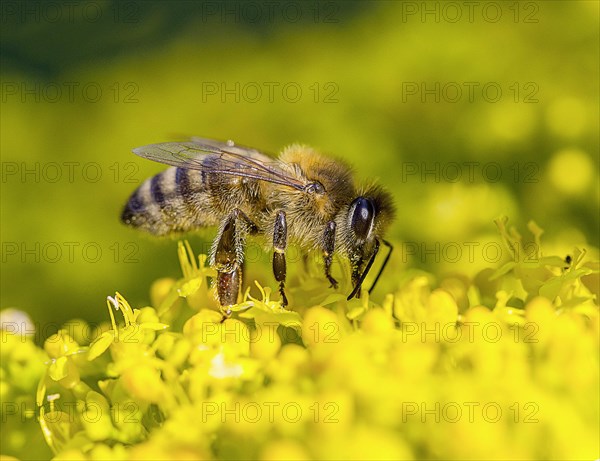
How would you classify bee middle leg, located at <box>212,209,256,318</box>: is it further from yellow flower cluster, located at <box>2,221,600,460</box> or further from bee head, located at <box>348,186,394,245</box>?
bee head, located at <box>348,186,394,245</box>

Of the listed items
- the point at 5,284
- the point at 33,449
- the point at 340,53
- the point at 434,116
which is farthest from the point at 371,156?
the point at 33,449

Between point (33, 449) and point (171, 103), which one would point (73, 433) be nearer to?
point (33, 449)

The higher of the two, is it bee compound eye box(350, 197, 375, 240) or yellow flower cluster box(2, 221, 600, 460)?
bee compound eye box(350, 197, 375, 240)

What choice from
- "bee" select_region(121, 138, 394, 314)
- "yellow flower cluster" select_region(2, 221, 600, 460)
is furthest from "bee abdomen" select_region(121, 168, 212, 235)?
"yellow flower cluster" select_region(2, 221, 600, 460)

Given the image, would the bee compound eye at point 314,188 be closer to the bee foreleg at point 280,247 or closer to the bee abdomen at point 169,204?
the bee foreleg at point 280,247

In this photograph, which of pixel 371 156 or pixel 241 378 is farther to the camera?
pixel 371 156

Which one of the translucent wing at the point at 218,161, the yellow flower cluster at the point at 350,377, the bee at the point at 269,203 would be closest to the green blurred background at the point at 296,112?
the bee at the point at 269,203

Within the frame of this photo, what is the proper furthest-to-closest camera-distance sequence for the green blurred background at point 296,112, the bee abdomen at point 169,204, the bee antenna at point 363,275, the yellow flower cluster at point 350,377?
the green blurred background at point 296,112
the bee abdomen at point 169,204
the bee antenna at point 363,275
the yellow flower cluster at point 350,377
